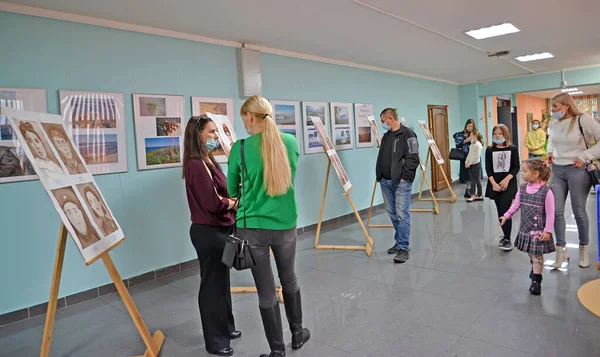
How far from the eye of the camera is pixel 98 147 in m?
3.65

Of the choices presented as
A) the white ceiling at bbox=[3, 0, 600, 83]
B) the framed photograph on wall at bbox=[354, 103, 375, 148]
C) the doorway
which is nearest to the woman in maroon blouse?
the white ceiling at bbox=[3, 0, 600, 83]

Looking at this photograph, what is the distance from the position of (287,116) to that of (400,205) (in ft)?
7.10

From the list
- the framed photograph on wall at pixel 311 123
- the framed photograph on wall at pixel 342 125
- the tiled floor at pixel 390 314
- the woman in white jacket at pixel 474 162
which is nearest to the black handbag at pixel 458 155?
the woman in white jacket at pixel 474 162

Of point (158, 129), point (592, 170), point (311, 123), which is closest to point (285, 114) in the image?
point (311, 123)

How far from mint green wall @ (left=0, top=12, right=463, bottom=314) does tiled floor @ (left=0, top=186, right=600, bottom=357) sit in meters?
0.33

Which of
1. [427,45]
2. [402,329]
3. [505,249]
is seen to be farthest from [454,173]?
[402,329]

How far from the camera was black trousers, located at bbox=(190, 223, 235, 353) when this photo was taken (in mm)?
2438

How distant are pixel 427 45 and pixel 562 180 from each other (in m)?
3.04

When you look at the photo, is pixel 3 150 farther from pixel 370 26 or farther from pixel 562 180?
pixel 562 180

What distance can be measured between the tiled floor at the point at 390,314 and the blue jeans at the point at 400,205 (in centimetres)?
28

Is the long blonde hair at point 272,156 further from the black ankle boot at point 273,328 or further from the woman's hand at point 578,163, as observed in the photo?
the woman's hand at point 578,163

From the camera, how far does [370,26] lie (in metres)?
4.57

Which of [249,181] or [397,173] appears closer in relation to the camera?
[249,181]

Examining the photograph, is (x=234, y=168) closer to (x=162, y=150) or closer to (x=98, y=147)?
(x=98, y=147)
